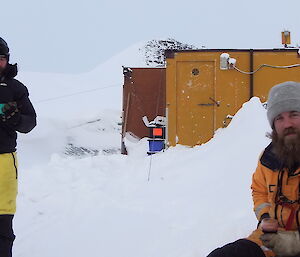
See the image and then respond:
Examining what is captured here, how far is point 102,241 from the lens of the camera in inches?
163

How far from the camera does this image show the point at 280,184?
93.0 inches

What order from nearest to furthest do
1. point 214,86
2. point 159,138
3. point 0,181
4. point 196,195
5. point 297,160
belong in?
point 297,160 → point 0,181 → point 196,195 → point 214,86 → point 159,138

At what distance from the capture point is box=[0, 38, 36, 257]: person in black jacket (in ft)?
9.74

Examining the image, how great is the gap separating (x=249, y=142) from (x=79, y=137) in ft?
30.2

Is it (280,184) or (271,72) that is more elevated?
(271,72)

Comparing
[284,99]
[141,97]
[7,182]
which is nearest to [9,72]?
[7,182]

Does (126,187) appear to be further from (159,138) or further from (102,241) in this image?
(159,138)

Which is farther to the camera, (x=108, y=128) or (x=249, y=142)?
(x=108, y=128)

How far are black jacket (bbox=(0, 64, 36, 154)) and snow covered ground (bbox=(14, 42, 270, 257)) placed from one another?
123 centimetres

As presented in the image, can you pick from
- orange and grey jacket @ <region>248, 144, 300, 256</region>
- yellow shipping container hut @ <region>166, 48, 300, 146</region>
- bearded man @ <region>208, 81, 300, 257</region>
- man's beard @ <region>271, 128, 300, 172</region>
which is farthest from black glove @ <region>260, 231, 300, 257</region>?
yellow shipping container hut @ <region>166, 48, 300, 146</region>

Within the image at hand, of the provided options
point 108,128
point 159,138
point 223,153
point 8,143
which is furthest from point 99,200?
point 108,128

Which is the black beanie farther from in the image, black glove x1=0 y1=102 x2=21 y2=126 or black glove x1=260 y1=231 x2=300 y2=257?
black glove x1=260 y1=231 x2=300 y2=257

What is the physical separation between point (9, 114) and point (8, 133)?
0.45 ft

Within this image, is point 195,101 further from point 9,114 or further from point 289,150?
point 289,150
